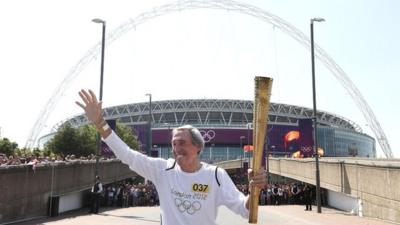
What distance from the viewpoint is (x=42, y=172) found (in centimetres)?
2077

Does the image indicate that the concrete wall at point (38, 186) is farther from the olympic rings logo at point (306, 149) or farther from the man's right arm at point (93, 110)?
the olympic rings logo at point (306, 149)

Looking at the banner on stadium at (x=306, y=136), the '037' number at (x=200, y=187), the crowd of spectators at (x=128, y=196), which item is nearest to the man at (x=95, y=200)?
the crowd of spectators at (x=128, y=196)

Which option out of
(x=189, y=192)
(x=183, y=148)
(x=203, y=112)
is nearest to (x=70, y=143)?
(x=183, y=148)

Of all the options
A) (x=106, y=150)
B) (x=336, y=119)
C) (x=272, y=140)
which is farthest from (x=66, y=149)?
(x=336, y=119)

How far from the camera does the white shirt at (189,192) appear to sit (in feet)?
13.9

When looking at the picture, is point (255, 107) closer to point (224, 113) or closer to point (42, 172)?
point (42, 172)

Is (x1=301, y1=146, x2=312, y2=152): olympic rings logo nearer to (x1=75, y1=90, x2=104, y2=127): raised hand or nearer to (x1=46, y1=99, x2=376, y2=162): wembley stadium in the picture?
(x1=75, y1=90, x2=104, y2=127): raised hand

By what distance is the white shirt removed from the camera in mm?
4227

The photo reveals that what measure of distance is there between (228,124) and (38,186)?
11288cm

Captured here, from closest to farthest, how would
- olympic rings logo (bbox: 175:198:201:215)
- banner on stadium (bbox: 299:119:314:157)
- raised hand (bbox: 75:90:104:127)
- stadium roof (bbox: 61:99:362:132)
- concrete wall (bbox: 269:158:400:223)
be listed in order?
olympic rings logo (bbox: 175:198:201:215)
raised hand (bbox: 75:90:104:127)
concrete wall (bbox: 269:158:400:223)
banner on stadium (bbox: 299:119:314:157)
stadium roof (bbox: 61:99:362:132)

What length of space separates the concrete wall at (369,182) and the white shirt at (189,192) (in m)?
15.6

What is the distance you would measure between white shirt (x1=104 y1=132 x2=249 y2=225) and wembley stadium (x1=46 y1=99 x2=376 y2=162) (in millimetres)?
106745

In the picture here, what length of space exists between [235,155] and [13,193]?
112958 millimetres

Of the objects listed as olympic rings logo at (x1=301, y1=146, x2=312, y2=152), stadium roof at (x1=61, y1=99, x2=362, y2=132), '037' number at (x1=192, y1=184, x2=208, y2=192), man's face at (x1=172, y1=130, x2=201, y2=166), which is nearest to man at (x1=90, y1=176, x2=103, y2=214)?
olympic rings logo at (x1=301, y1=146, x2=312, y2=152)
